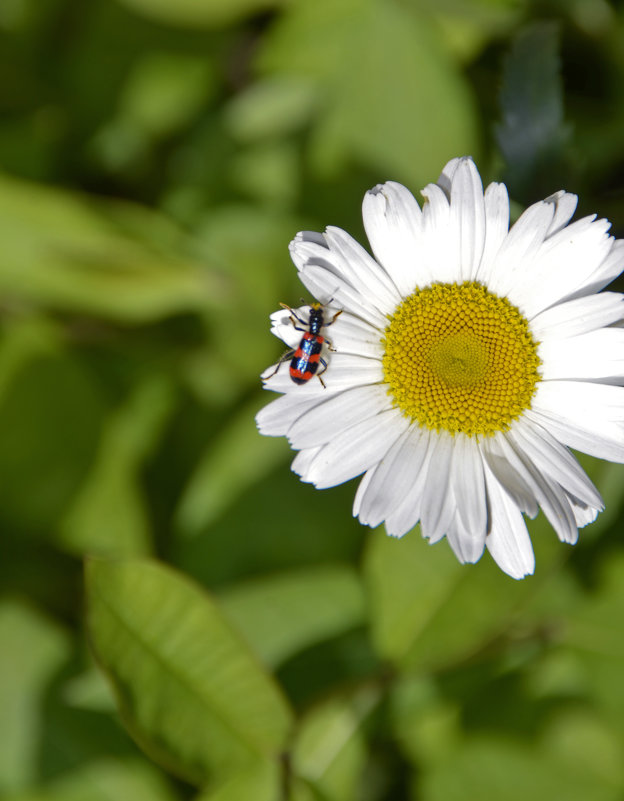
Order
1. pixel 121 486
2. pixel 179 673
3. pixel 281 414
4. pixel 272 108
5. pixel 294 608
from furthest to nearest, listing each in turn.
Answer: pixel 272 108 → pixel 121 486 → pixel 294 608 → pixel 179 673 → pixel 281 414

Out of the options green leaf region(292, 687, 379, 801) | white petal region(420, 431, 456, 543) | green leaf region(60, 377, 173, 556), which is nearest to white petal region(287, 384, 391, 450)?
white petal region(420, 431, 456, 543)

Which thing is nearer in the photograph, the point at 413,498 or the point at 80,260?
the point at 413,498

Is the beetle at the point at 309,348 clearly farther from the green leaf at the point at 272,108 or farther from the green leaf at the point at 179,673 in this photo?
the green leaf at the point at 272,108

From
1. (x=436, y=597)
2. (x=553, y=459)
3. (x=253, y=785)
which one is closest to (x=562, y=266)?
(x=553, y=459)

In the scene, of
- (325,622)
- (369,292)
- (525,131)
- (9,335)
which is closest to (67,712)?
(325,622)

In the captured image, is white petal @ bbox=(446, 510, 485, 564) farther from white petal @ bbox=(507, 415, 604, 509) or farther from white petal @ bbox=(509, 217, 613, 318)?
white petal @ bbox=(509, 217, 613, 318)

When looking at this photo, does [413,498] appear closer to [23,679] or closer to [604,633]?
[604,633]

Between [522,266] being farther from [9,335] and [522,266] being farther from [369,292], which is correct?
[9,335]
